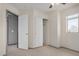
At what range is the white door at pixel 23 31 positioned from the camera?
1940 millimetres

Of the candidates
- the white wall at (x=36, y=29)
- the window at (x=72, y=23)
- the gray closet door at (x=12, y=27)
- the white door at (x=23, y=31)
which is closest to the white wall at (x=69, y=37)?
the window at (x=72, y=23)

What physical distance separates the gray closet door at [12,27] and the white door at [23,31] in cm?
8

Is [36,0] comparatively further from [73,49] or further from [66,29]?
[73,49]

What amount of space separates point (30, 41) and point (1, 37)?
0.58m

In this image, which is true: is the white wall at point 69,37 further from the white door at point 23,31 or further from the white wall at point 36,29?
the white door at point 23,31

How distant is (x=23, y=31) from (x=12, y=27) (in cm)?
25

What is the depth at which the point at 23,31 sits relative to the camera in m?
1.98

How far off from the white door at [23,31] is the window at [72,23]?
0.92 m

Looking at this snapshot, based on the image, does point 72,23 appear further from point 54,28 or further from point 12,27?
point 12,27

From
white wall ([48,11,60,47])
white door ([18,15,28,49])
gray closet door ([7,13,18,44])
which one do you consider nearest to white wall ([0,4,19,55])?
gray closet door ([7,13,18,44])

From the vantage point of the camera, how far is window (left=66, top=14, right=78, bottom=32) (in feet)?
6.33

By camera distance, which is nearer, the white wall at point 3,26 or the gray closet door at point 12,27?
the white wall at point 3,26

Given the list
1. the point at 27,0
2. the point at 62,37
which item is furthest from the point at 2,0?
the point at 62,37

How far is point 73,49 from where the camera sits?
186 cm
